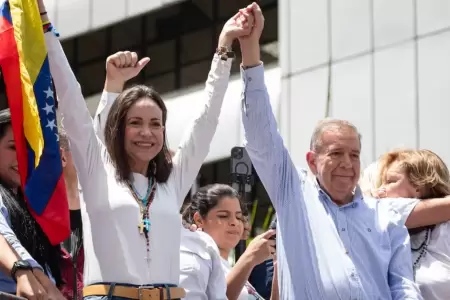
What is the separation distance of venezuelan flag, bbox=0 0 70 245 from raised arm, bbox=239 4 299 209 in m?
0.88

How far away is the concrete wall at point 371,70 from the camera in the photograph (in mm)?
15438

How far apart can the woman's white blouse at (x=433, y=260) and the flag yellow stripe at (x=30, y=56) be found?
5.99ft

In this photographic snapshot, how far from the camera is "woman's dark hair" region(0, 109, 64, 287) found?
13.9 ft

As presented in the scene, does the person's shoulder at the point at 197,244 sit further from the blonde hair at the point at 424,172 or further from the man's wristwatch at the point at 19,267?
the man's wristwatch at the point at 19,267

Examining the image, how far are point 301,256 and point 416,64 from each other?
11613 mm

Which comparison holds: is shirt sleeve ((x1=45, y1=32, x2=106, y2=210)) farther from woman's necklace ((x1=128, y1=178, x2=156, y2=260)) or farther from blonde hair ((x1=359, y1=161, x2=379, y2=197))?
blonde hair ((x1=359, y1=161, x2=379, y2=197))

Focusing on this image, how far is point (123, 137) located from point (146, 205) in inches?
14.6

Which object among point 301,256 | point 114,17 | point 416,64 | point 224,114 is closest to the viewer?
point 301,256

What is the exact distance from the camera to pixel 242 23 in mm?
4672

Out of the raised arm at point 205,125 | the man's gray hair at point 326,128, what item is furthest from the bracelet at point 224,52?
the man's gray hair at point 326,128

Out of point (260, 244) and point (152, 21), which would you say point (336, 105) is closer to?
point (152, 21)

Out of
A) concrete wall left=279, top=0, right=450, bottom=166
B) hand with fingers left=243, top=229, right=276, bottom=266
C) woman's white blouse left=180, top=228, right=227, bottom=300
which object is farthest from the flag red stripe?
concrete wall left=279, top=0, right=450, bottom=166

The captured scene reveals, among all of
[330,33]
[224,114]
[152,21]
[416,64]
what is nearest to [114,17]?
[152,21]

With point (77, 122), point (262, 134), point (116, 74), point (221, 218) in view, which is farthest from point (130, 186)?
point (221, 218)
